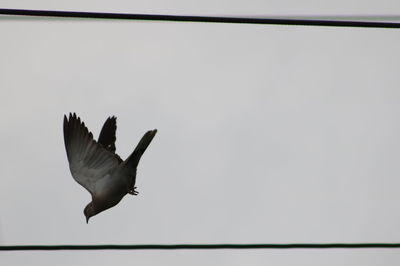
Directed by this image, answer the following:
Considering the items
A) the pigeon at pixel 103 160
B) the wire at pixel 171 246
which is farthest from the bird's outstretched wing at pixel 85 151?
the wire at pixel 171 246

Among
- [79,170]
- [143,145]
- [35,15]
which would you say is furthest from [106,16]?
[79,170]

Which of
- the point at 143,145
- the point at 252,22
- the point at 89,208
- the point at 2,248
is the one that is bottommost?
the point at 2,248

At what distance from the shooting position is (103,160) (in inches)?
318

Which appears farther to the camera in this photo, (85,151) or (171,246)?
(85,151)

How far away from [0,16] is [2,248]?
5.03 feet

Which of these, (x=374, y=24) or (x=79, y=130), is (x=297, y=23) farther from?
(x=79, y=130)

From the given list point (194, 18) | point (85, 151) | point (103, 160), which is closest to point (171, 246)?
point (194, 18)

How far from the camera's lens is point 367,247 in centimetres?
619

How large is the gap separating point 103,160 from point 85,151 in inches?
7.4

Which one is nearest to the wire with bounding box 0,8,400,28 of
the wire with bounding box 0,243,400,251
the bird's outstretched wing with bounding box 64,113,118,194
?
the wire with bounding box 0,243,400,251

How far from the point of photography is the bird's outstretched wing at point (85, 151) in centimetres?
805

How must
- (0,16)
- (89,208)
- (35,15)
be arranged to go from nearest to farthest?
(35,15) → (0,16) → (89,208)

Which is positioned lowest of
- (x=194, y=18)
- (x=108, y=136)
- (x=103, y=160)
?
(x=103, y=160)

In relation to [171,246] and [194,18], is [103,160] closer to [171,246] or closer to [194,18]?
[171,246]
